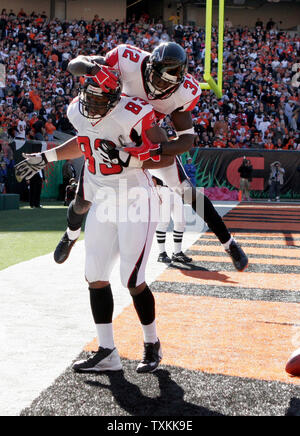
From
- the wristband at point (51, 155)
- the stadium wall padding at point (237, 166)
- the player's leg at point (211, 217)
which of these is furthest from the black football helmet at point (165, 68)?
the stadium wall padding at point (237, 166)

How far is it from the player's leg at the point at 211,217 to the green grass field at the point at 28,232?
2428mm

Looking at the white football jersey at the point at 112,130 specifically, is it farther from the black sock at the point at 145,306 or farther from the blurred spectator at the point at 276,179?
the blurred spectator at the point at 276,179

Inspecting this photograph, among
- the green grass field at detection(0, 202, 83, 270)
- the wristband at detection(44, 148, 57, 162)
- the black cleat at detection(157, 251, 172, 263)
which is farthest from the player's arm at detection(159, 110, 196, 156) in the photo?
the green grass field at detection(0, 202, 83, 270)

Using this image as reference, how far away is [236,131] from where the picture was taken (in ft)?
63.6

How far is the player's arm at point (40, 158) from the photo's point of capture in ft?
10.3

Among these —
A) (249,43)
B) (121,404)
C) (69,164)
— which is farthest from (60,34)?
(121,404)

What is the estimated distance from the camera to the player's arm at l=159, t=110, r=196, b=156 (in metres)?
2.90

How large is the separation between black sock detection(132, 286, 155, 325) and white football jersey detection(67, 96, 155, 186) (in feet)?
1.95

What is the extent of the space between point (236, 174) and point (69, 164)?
18.6 ft

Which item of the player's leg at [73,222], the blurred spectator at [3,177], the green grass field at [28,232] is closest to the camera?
the player's leg at [73,222]

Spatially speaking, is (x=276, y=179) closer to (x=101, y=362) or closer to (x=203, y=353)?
(x=203, y=353)

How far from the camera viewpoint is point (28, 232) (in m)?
8.65

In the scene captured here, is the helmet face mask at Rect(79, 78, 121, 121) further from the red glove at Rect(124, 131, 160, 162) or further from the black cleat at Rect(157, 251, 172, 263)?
the black cleat at Rect(157, 251, 172, 263)
